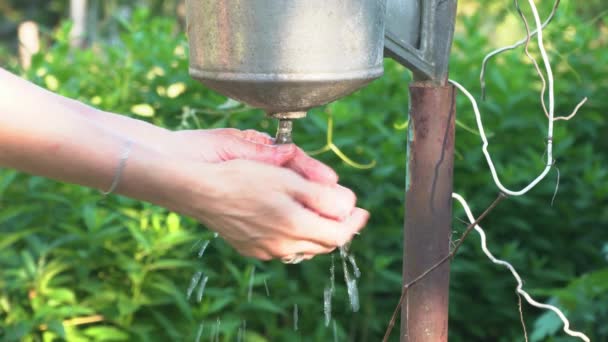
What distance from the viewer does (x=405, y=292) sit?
152cm

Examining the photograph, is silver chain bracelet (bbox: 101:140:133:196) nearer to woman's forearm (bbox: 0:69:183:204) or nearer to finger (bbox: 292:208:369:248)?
woman's forearm (bbox: 0:69:183:204)

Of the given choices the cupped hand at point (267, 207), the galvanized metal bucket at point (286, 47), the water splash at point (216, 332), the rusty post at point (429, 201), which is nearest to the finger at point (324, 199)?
the cupped hand at point (267, 207)

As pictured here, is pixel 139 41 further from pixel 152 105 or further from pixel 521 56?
pixel 521 56

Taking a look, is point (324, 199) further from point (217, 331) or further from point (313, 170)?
point (217, 331)

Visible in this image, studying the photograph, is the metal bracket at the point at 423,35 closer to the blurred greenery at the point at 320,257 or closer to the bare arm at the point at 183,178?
the bare arm at the point at 183,178

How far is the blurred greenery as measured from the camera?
7.77ft

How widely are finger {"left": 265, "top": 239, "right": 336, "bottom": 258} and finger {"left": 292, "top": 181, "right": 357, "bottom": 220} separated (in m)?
0.04

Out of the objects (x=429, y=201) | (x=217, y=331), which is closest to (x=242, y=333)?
(x=217, y=331)

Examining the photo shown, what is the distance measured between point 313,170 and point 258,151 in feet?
0.29

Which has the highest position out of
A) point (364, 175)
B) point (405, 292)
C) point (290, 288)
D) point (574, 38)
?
point (574, 38)

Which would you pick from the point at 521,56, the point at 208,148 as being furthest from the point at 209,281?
the point at 521,56

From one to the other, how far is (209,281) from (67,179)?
51.5 inches

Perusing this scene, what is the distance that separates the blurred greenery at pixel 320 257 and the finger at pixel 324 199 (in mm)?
934

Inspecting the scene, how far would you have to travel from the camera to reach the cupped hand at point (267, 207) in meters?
1.22
